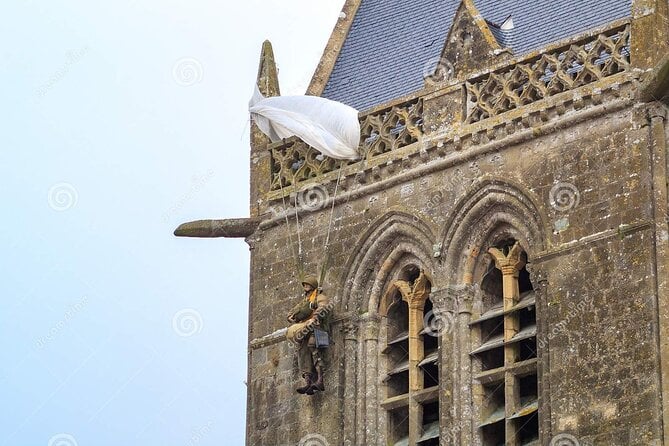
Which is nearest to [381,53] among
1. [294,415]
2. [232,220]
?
[232,220]

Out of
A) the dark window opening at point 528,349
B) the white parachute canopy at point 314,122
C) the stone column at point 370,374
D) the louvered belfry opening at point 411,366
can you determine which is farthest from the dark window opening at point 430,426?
the white parachute canopy at point 314,122

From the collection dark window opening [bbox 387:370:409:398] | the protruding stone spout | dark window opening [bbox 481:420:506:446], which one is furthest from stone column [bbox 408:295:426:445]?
the protruding stone spout

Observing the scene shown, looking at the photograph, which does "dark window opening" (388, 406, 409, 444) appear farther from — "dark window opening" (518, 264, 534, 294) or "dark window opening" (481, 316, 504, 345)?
"dark window opening" (518, 264, 534, 294)

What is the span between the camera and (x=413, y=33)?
39938 millimetres

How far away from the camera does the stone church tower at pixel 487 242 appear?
33.5 m

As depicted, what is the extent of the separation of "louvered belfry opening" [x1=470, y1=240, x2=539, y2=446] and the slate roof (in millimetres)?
3138

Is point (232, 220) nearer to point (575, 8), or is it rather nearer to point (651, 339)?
point (575, 8)

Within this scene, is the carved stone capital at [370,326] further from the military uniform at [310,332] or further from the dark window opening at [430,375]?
the dark window opening at [430,375]

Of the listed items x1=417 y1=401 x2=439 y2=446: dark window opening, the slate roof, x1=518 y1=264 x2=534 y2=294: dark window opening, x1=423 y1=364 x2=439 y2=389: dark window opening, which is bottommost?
x1=417 y1=401 x2=439 y2=446: dark window opening

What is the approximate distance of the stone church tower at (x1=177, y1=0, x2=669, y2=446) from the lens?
1320 inches

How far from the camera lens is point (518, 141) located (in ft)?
116

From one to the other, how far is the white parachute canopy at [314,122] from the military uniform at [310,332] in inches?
68.4

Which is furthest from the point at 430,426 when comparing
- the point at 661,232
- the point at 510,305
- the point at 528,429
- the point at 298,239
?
the point at 661,232

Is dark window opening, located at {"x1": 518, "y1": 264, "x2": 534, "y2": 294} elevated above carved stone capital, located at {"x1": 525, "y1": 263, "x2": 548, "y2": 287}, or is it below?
above
